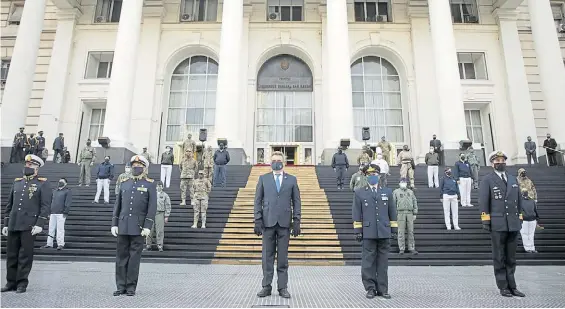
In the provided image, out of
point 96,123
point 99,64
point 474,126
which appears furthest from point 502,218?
point 99,64

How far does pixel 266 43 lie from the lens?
25.4 meters

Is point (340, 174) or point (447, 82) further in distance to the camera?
point (447, 82)

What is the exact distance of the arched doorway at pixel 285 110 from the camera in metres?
24.5

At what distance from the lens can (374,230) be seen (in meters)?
5.69

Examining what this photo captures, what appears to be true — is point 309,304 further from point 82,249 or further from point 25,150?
point 25,150

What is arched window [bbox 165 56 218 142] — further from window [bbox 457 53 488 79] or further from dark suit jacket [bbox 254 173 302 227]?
dark suit jacket [bbox 254 173 302 227]

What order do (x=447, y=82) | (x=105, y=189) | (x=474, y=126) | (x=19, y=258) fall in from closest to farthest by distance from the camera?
(x=19, y=258) → (x=105, y=189) → (x=447, y=82) → (x=474, y=126)

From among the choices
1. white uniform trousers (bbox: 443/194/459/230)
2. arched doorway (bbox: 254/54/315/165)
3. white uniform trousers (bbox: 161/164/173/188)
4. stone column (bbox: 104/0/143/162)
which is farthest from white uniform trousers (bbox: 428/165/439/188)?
stone column (bbox: 104/0/143/162)

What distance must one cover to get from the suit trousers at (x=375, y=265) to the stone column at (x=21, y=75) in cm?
2051

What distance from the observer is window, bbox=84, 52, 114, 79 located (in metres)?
25.5

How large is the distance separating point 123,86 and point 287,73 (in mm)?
→ 10623

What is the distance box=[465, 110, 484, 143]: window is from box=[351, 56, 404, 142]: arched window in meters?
4.42

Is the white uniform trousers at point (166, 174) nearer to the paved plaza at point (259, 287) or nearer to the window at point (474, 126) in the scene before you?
the paved plaza at point (259, 287)

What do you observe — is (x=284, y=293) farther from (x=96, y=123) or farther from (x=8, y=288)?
(x=96, y=123)
